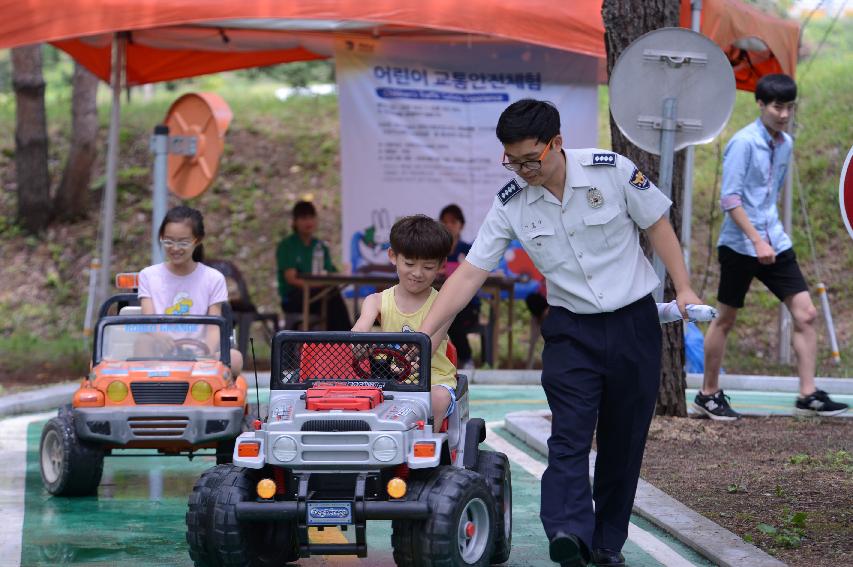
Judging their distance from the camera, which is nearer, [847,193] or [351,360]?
[351,360]

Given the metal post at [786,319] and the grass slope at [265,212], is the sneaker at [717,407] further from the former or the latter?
the grass slope at [265,212]

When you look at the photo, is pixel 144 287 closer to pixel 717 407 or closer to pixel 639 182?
pixel 639 182

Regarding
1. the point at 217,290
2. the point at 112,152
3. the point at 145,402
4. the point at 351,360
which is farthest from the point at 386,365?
the point at 112,152

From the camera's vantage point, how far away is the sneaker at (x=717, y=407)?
33.1ft

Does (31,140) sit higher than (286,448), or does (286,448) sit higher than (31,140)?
(31,140)

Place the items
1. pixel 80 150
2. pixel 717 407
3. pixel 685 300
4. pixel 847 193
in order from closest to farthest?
1. pixel 685 300
2. pixel 847 193
3. pixel 717 407
4. pixel 80 150

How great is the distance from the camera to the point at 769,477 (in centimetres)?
779

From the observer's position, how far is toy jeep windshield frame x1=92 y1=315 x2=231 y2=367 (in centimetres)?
768

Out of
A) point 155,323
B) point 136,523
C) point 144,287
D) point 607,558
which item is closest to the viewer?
point 607,558

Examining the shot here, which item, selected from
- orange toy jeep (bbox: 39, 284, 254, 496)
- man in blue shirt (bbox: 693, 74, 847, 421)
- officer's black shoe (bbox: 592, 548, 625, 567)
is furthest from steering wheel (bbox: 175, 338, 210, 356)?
man in blue shirt (bbox: 693, 74, 847, 421)

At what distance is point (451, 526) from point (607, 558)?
97 cm

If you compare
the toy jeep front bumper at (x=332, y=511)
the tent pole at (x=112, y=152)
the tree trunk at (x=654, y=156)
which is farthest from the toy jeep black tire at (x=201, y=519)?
the tent pole at (x=112, y=152)

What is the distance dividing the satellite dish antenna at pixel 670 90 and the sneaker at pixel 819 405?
2.48 metres

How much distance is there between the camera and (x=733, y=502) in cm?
712
